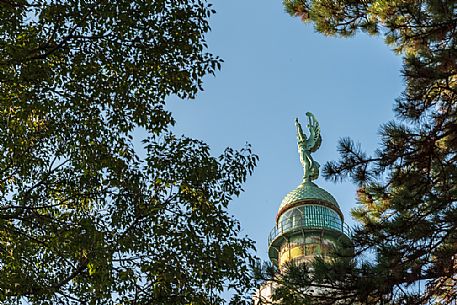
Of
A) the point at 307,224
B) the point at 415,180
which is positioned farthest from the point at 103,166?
the point at 307,224

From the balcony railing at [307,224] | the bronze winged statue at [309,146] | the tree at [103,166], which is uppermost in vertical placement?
the bronze winged statue at [309,146]

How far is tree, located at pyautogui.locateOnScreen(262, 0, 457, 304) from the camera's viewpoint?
26.8ft

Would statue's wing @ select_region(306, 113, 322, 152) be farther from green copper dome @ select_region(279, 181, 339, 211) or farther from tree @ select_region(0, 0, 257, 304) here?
tree @ select_region(0, 0, 257, 304)

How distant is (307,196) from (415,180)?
19.6 m

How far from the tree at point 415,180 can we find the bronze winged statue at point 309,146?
68.4 ft

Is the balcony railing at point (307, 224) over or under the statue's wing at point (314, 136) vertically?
under

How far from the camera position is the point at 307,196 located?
2811 cm

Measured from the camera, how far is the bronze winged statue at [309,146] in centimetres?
2997

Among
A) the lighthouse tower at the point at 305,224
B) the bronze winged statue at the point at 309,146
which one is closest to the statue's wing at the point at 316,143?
the bronze winged statue at the point at 309,146

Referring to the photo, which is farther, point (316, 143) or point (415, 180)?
point (316, 143)

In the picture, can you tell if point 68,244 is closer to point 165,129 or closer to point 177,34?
point 165,129

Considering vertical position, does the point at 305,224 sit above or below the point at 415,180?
above

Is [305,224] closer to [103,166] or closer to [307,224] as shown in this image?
[307,224]

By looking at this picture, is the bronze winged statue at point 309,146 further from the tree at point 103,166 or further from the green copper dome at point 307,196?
the tree at point 103,166
